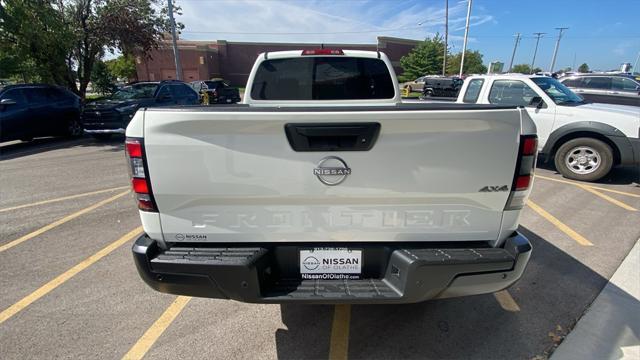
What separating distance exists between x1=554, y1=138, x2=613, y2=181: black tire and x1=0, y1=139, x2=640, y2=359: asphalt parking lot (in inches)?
77.5

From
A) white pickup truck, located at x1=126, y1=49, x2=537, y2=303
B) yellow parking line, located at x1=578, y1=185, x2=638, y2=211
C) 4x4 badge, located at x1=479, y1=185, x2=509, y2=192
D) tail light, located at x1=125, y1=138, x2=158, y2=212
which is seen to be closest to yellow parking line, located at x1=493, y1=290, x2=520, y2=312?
white pickup truck, located at x1=126, y1=49, x2=537, y2=303

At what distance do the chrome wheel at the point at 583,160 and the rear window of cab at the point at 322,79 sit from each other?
4.96 meters

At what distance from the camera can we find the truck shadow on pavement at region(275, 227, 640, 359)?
8.10ft

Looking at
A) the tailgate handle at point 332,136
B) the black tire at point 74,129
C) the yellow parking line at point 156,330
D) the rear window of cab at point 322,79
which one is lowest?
the yellow parking line at point 156,330

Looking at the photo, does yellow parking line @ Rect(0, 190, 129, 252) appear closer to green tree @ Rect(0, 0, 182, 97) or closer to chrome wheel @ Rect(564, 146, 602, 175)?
chrome wheel @ Rect(564, 146, 602, 175)

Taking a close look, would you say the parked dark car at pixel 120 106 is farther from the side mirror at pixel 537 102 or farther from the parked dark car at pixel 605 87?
the parked dark car at pixel 605 87

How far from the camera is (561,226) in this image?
15.0ft


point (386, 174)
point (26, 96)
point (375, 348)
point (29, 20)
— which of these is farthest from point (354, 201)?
point (29, 20)

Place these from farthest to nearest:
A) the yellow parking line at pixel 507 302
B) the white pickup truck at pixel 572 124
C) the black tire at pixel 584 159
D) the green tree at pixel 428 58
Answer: the green tree at pixel 428 58 < the black tire at pixel 584 159 < the white pickup truck at pixel 572 124 < the yellow parking line at pixel 507 302

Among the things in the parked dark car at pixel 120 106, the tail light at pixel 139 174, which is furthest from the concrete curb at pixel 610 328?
the parked dark car at pixel 120 106

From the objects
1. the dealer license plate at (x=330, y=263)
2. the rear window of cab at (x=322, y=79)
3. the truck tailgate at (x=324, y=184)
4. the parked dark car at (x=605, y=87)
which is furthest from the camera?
the parked dark car at (x=605, y=87)

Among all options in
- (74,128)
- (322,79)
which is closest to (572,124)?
(322,79)

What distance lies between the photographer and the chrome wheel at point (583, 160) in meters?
6.41

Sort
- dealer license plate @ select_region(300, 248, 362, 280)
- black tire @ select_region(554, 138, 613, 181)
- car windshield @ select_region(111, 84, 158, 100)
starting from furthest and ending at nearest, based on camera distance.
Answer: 1. car windshield @ select_region(111, 84, 158, 100)
2. black tire @ select_region(554, 138, 613, 181)
3. dealer license plate @ select_region(300, 248, 362, 280)
